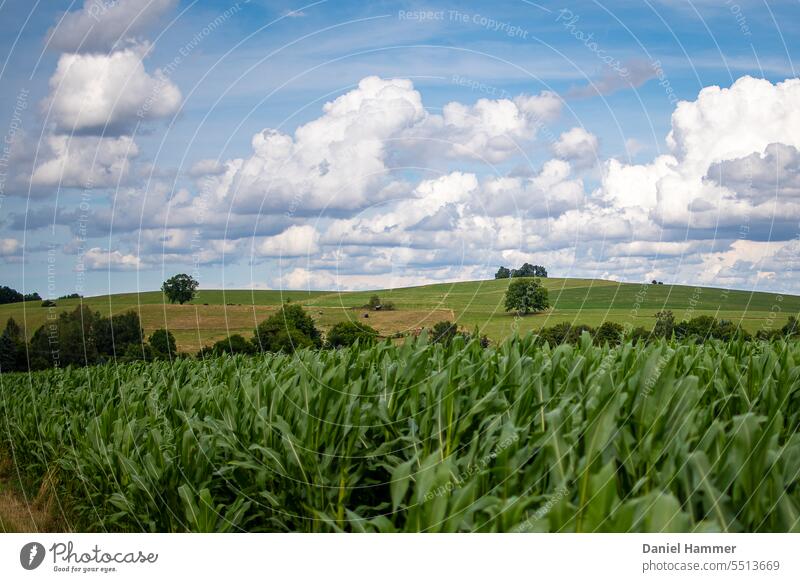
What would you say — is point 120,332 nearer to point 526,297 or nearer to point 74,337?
point 74,337

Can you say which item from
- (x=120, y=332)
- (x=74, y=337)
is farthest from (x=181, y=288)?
(x=74, y=337)

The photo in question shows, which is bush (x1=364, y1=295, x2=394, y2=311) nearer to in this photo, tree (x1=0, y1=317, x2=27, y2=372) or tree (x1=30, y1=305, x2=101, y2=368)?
tree (x1=30, y1=305, x2=101, y2=368)

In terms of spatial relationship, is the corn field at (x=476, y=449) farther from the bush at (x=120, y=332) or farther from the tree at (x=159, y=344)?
the bush at (x=120, y=332)

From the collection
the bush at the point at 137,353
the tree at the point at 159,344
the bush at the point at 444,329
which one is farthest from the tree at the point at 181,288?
the bush at the point at 137,353

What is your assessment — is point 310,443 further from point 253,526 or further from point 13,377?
point 13,377

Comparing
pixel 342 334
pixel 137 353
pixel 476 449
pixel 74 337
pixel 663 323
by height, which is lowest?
pixel 476 449
